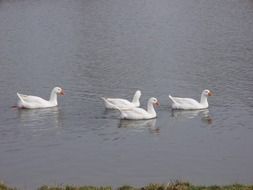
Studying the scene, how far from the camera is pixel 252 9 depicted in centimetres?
6506

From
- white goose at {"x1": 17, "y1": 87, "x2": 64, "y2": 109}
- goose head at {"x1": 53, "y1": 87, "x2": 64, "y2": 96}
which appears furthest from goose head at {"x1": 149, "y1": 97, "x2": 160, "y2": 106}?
white goose at {"x1": 17, "y1": 87, "x2": 64, "y2": 109}

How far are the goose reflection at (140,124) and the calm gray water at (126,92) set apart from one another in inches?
3.0

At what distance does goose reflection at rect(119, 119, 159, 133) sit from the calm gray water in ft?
0.25

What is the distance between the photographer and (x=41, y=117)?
2867 centimetres

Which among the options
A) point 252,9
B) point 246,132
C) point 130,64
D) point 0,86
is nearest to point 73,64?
point 130,64

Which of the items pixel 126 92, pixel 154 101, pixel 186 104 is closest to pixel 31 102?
pixel 126 92

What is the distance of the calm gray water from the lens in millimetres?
20859

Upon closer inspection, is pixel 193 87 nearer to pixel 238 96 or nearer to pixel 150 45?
pixel 238 96

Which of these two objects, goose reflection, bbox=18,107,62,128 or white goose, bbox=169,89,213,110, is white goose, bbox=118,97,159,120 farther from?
goose reflection, bbox=18,107,62,128

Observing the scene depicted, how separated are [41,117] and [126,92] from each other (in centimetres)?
562

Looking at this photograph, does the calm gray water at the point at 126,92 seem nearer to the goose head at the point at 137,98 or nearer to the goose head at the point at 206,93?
the goose head at the point at 206,93

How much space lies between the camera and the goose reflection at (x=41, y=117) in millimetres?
27188

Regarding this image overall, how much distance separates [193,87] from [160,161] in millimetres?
12835

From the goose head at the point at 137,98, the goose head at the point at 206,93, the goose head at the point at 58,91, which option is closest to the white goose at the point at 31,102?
the goose head at the point at 58,91
